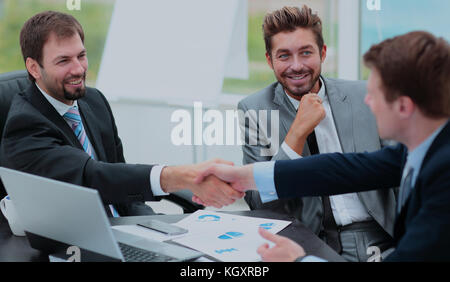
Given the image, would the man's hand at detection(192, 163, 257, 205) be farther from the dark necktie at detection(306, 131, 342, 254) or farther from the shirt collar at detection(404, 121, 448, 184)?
the shirt collar at detection(404, 121, 448, 184)

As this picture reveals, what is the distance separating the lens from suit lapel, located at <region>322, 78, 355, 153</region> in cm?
195

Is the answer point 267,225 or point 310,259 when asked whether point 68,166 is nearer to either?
point 267,225

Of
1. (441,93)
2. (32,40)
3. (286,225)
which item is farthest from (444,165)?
(32,40)

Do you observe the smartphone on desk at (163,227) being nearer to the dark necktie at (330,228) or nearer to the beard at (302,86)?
the dark necktie at (330,228)

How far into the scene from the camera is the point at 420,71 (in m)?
1.16

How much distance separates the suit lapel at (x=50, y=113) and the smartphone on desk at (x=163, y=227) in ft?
1.45

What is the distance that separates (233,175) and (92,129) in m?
0.64

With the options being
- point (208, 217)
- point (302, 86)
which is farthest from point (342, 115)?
point (208, 217)

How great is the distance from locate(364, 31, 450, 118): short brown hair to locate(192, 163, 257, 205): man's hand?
23.7 inches

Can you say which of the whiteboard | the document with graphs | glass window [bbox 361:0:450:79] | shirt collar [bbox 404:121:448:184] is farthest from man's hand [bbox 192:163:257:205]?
the whiteboard

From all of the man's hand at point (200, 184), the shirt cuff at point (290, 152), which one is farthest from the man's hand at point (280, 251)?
the shirt cuff at point (290, 152)
